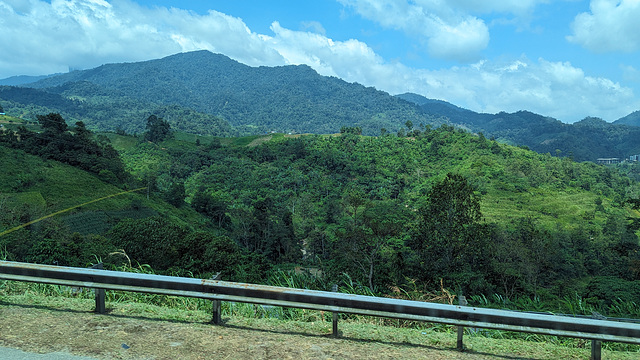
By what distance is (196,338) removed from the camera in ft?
11.6

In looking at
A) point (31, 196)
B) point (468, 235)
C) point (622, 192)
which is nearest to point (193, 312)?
point (468, 235)

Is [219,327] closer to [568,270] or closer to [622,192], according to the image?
[568,270]

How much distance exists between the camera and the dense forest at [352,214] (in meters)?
18.1

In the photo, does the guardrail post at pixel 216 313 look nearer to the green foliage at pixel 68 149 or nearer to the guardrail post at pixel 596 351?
the guardrail post at pixel 596 351

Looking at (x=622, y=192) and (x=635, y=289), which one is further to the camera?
(x=622, y=192)

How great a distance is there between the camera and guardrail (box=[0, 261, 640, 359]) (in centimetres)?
327

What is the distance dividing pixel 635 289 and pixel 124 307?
67.4ft

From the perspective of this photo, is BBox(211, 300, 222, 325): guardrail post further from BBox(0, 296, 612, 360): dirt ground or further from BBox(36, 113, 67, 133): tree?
BBox(36, 113, 67, 133): tree

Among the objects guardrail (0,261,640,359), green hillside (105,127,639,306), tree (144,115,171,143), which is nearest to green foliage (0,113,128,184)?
green hillside (105,127,639,306)

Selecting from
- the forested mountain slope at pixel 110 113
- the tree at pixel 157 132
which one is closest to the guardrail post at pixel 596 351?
the tree at pixel 157 132

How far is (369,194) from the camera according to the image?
77.4m

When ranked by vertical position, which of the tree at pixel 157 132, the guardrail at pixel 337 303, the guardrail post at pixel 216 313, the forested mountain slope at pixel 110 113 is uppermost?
the forested mountain slope at pixel 110 113

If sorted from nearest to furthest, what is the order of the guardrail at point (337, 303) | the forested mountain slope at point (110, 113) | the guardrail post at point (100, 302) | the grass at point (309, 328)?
the guardrail at point (337, 303) < the grass at point (309, 328) < the guardrail post at point (100, 302) < the forested mountain slope at point (110, 113)

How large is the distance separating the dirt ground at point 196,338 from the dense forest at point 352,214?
261cm
